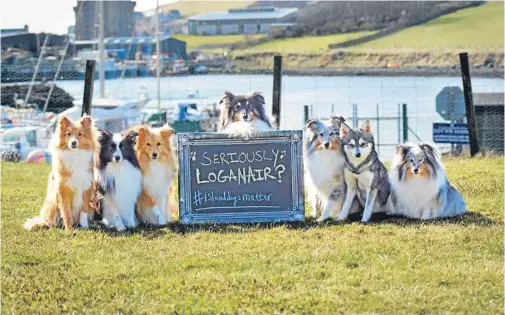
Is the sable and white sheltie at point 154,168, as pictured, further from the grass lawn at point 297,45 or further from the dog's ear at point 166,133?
the grass lawn at point 297,45

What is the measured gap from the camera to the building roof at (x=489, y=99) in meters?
18.8

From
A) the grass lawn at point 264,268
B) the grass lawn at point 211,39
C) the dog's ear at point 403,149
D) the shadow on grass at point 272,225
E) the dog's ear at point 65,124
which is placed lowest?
the grass lawn at point 264,268

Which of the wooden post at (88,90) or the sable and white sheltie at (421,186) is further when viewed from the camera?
the wooden post at (88,90)

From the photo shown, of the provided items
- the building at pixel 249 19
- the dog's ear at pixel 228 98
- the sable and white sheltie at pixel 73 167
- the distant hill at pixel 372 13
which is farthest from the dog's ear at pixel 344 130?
the building at pixel 249 19

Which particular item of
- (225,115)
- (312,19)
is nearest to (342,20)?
(312,19)

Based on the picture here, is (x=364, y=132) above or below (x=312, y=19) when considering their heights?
below

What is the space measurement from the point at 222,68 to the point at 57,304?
5071cm

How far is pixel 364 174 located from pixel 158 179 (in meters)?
1.93

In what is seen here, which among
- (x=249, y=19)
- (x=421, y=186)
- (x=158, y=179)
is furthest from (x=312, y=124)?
(x=249, y=19)

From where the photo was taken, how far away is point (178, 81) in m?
54.4

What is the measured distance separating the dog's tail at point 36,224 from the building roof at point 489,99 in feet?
40.9

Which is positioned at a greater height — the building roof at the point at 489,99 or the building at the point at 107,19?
the building at the point at 107,19

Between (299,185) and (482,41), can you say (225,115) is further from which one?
(482,41)

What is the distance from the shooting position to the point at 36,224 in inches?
325
